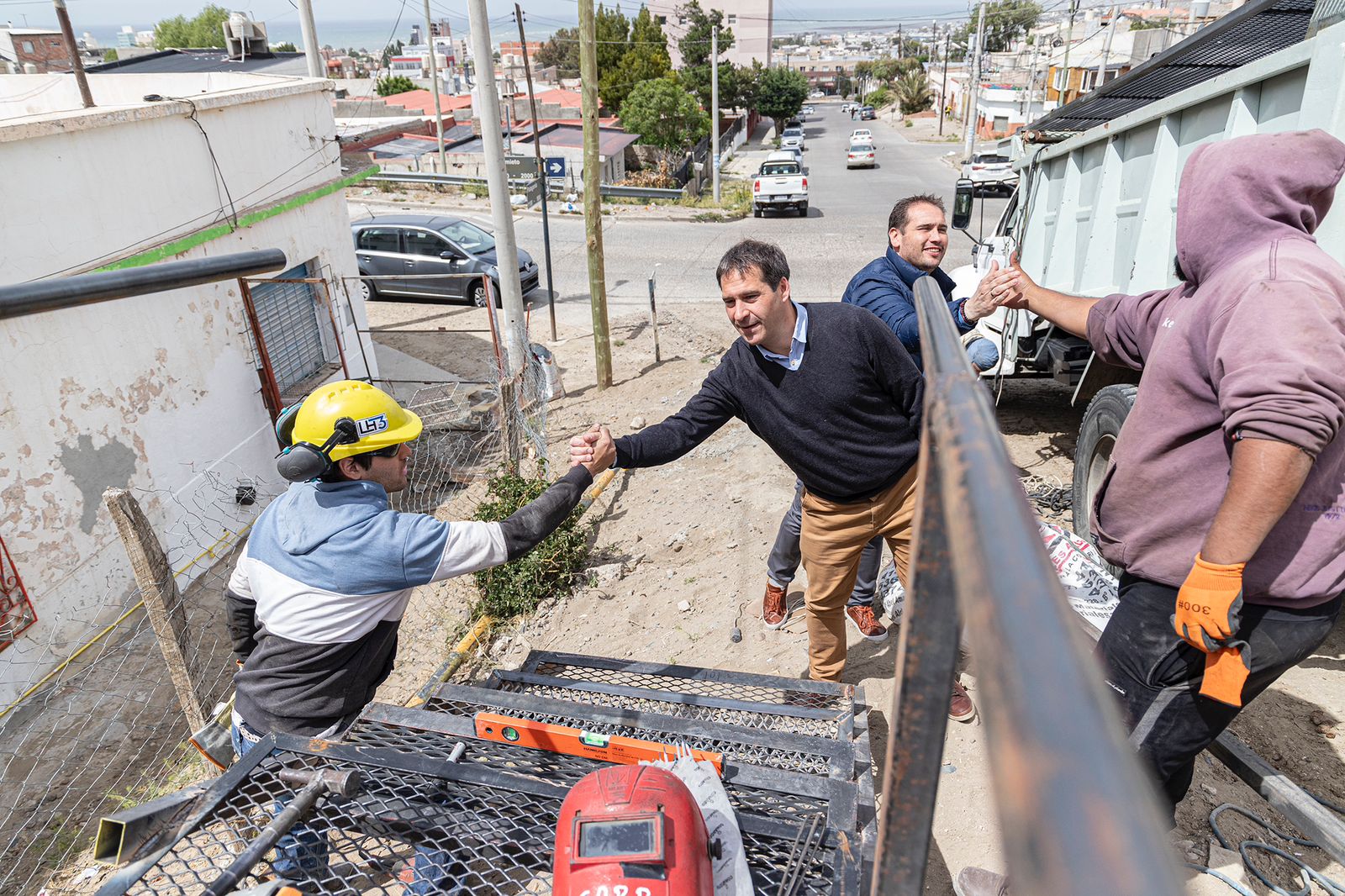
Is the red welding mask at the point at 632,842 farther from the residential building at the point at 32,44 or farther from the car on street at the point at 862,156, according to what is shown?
the car on street at the point at 862,156

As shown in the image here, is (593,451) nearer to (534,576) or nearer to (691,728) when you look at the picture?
(691,728)

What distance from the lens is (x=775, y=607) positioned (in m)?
4.77

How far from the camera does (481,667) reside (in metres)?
5.00

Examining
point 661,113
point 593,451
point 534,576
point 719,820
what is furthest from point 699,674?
point 661,113

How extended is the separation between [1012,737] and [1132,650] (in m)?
2.23

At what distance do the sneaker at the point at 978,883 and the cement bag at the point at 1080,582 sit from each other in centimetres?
125

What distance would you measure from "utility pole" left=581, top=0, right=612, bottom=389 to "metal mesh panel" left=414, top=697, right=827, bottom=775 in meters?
7.46

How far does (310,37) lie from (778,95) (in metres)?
45.7

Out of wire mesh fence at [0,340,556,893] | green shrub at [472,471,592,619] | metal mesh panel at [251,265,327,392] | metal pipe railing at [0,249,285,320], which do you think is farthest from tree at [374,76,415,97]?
metal pipe railing at [0,249,285,320]

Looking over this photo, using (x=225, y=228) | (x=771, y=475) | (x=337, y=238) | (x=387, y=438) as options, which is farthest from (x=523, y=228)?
Answer: (x=387, y=438)

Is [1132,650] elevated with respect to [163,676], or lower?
elevated

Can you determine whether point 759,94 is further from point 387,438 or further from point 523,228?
point 387,438

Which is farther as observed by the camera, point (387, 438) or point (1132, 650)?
point (387, 438)

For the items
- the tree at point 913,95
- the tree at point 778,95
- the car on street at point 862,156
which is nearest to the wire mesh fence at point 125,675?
the car on street at point 862,156
